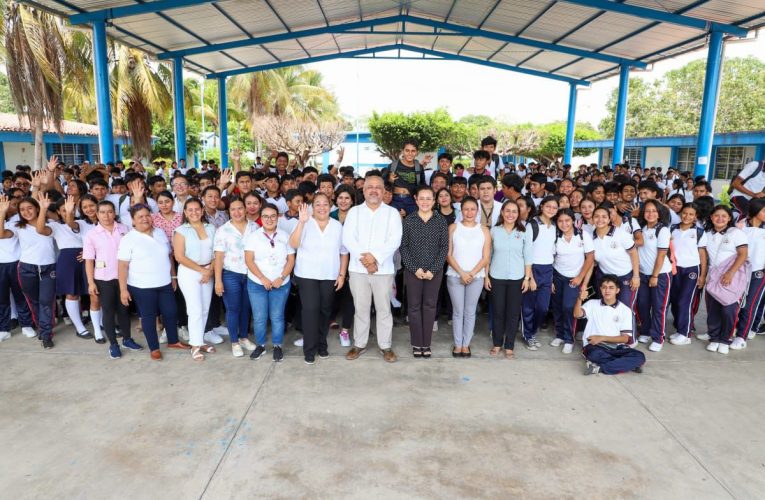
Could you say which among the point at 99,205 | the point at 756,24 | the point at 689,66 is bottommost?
the point at 99,205

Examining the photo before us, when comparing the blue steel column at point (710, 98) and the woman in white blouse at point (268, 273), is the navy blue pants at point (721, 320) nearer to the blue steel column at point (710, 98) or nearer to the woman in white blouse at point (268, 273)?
the woman in white blouse at point (268, 273)

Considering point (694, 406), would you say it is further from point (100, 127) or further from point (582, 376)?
point (100, 127)

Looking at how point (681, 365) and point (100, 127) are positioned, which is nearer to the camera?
point (681, 365)

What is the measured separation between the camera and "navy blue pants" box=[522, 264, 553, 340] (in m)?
4.34

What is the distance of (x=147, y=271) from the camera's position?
3.88 metres

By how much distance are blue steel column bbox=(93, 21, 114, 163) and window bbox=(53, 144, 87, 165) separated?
40.2 ft

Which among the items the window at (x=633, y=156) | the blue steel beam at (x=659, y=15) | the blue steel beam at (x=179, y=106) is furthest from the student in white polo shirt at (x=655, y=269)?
the window at (x=633, y=156)

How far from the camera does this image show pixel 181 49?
12336 millimetres

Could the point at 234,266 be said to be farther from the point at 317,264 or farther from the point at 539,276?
the point at 539,276

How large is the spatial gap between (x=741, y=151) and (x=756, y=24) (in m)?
10.2

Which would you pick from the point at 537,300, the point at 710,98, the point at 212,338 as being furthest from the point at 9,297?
the point at 710,98

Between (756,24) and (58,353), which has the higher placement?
(756,24)

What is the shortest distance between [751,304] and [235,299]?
176 inches

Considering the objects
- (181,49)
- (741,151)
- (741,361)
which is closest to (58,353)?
(741,361)
